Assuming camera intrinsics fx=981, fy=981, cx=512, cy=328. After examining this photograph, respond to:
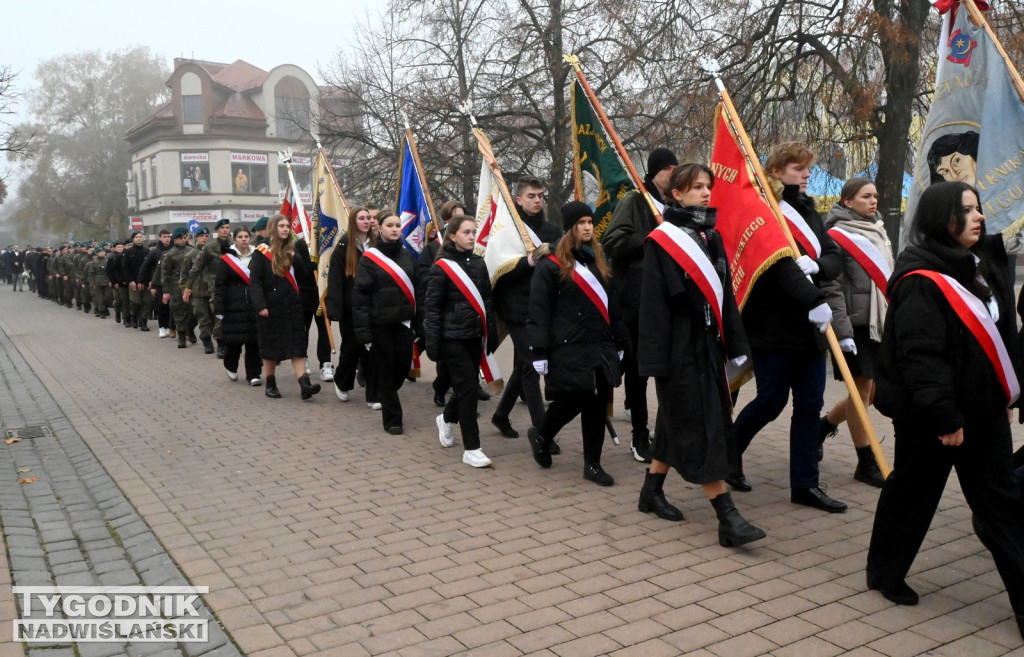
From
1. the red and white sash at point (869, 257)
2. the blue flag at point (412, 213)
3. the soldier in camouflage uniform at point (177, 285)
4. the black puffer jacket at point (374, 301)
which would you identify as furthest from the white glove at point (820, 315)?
the soldier in camouflage uniform at point (177, 285)

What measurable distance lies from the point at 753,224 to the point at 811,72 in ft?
30.4

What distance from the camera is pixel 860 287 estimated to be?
5984mm

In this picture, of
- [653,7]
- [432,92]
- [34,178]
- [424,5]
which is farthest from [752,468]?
[34,178]

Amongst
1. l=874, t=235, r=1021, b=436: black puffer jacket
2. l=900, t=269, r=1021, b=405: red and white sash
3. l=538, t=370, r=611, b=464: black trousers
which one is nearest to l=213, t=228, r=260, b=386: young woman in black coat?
l=538, t=370, r=611, b=464: black trousers

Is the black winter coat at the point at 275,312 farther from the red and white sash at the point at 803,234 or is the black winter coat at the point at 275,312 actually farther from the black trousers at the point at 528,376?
the red and white sash at the point at 803,234

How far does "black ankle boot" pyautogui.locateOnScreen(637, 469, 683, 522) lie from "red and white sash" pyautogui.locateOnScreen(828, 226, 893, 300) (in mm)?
1768

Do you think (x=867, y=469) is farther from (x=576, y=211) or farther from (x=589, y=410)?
(x=576, y=211)

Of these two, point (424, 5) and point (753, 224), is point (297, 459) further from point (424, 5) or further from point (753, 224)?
point (424, 5)

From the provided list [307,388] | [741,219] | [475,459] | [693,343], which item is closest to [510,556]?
[693,343]

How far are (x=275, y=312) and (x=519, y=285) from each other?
372cm

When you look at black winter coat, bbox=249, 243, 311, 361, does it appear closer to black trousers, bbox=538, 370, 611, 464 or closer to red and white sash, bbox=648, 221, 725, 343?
black trousers, bbox=538, 370, 611, 464

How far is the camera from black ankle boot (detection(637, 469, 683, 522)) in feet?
17.8

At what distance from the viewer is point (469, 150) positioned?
65.2 ft

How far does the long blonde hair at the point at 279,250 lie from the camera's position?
Answer: 32.9 ft
